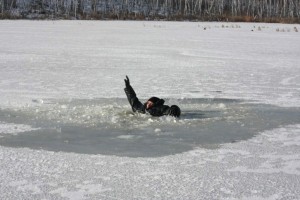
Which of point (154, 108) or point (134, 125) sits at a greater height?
point (154, 108)

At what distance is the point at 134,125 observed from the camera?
275 inches

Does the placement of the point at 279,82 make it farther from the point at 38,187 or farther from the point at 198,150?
the point at 38,187

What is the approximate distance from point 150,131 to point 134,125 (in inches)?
16.9

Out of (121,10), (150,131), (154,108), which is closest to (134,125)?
(150,131)

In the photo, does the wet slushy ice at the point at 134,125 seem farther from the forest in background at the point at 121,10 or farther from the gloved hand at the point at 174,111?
the forest in background at the point at 121,10

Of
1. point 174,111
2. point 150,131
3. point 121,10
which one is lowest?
point 150,131

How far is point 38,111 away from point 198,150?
10.6 feet

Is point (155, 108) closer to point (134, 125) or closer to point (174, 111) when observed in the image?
point (174, 111)

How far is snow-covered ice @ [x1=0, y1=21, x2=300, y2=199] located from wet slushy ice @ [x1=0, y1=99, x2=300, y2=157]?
0.05 feet

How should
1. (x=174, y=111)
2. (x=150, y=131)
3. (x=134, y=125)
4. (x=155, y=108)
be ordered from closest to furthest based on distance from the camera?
(x=150, y=131) → (x=134, y=125) → (x=174, y=111) → (x=155, y=108)

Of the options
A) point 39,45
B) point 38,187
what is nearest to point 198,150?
point 38,187

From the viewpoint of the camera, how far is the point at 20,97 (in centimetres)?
925

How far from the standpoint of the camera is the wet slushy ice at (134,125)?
5.83 meters

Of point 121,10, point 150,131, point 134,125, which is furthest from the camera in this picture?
point 121,10
